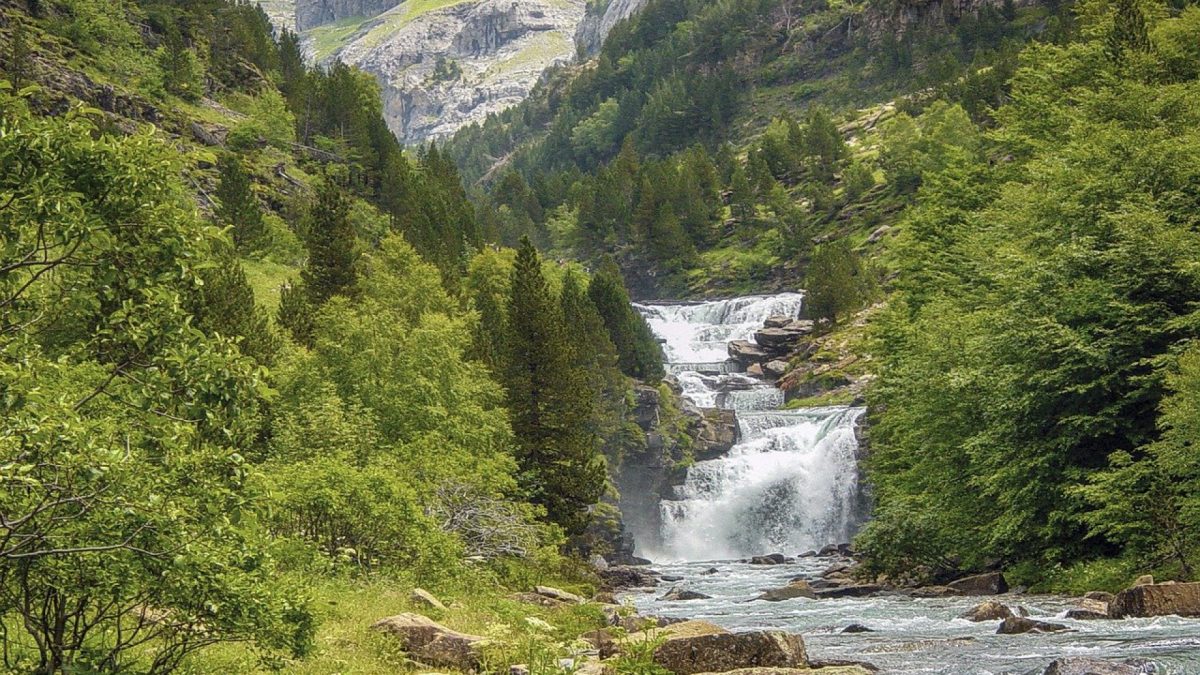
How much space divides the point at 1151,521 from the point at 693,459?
49390 mm

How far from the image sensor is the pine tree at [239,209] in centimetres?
5859

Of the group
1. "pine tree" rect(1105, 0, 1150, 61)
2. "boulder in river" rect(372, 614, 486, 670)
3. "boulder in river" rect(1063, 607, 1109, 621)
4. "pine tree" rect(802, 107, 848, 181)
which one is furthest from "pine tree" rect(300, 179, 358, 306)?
"pine tree" rect(802, 107, 848, 181)

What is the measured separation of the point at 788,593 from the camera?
3997 cm

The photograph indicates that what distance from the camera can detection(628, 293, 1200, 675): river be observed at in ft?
62.5

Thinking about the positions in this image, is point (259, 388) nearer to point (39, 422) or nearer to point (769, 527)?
point (39, 422)

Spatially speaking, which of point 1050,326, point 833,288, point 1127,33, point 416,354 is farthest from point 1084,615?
point 833,288

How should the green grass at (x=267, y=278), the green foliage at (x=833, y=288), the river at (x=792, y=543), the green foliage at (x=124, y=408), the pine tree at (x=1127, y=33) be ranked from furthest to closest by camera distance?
the green foliage at (x=833, y=288) → the green grass at (x=267, y=278) → the pine tree at (x=1127, y=33) → the river at (x=792, y=543) → the green foliage at (x=124, y=408)

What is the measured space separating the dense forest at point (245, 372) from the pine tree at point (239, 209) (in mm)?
267

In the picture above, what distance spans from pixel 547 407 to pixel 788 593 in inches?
536

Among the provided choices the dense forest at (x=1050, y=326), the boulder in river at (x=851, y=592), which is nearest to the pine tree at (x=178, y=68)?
the dense forest at (x=1050, y=326)

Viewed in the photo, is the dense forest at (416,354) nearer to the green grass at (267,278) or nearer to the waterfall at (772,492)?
the green grass at (267,278)

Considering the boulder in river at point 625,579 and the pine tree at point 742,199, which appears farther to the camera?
the pine tree at point 742,199

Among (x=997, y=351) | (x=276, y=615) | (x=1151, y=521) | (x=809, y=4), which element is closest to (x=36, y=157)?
(x=276, y=615)

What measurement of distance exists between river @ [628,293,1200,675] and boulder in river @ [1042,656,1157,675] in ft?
2.28
